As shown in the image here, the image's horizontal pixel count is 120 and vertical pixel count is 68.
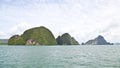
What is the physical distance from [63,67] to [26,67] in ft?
23.8

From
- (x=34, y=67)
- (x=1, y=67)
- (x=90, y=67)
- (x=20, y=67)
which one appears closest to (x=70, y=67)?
(x=90, y=67)

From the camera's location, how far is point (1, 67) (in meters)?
40.8

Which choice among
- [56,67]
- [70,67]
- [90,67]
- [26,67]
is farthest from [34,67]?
[90,67]

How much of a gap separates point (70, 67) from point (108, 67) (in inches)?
304

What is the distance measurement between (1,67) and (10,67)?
1720mm

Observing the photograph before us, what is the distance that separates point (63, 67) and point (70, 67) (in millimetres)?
1423

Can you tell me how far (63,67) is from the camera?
41.6 m

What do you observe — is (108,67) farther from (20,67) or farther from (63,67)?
(20,67)

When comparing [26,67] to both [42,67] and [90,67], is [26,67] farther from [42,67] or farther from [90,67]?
[90,67]

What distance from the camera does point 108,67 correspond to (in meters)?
42.4

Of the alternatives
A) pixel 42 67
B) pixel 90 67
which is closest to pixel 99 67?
pixel 90 67

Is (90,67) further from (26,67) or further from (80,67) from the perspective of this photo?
(26,67)

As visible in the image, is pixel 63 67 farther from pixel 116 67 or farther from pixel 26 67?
pixel 116 67

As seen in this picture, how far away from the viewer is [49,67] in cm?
4169
